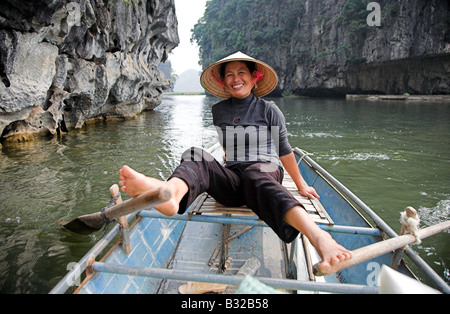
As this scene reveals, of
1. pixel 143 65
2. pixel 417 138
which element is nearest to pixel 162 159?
pixel 417 138

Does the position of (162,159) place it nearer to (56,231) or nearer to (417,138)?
(56,231)

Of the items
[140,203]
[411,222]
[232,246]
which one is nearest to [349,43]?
[232,246]

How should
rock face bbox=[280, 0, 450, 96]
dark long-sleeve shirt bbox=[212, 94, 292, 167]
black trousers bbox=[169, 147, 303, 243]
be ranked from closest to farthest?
black trousers bbox=[169, 147, 303, 243], dark long-sleeve shirt bbox=[212, 94, 292, 167], rock face bbox=[280, 0, 450, 96]

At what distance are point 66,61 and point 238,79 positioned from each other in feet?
25.8

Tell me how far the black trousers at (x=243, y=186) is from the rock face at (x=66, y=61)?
6.41 m

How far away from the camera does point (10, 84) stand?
5.93 meters

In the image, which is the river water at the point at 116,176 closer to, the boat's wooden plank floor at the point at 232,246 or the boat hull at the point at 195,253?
the boat hull at the point at 195,253

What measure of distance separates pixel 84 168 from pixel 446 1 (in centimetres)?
2638

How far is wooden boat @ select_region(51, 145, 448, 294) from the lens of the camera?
1.40 m

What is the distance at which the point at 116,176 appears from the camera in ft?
16.5

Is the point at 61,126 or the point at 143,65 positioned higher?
the point at 143,65

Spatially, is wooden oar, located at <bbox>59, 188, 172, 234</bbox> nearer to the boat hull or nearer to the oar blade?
the boat hull

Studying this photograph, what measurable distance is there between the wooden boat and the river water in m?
1.02

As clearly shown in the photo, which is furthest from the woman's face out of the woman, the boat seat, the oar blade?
the oar blade
